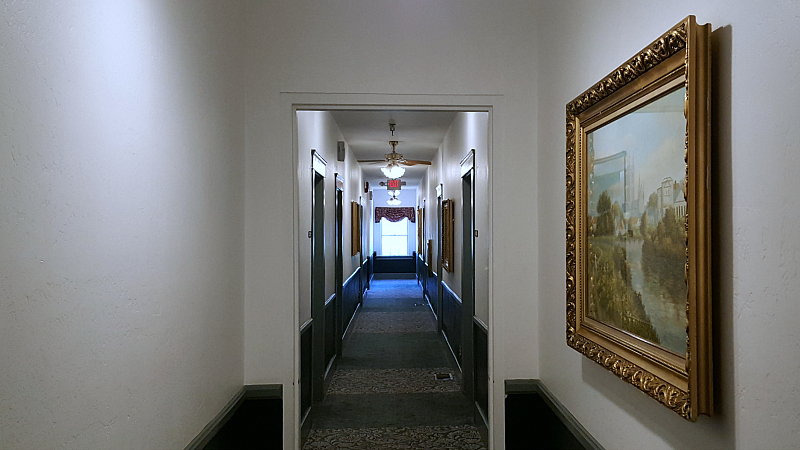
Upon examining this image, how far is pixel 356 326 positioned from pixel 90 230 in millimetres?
7497

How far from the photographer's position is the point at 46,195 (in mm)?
1110

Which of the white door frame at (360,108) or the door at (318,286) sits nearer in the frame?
the white door frame at (360,108)

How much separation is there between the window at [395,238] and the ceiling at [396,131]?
7.92m

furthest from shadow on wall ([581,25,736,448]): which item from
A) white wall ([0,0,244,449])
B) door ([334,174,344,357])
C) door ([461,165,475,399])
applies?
door ([334,174,344,357])

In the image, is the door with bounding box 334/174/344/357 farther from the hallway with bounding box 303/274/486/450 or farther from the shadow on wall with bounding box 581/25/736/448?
the shadow on wall with bounding box 581/25/736/448

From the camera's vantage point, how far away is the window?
59.1 ft

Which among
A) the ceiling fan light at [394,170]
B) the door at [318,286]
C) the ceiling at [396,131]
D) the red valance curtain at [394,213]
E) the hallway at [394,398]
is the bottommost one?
the hallway at [394,398]

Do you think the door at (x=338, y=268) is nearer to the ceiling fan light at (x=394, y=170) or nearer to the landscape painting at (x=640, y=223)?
the ceiling fan light at (x=394, y=170)

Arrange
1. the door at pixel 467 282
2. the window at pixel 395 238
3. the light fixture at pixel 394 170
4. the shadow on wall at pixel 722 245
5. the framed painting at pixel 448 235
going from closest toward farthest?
the shadow on wall at pixel 722 245
the door at pixel 467 282
the framed painting at pixel 448 235
the light fixture at pixel 394 170
the window at pixel 395 238

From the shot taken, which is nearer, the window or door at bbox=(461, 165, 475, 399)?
door at bbox=(461, 165, 475, 399)

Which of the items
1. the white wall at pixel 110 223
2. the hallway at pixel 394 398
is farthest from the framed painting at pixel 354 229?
the white wall at pixel 110 223

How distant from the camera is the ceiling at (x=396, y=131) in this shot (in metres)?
6.06

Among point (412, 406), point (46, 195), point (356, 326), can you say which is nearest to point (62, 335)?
point (46, 195)

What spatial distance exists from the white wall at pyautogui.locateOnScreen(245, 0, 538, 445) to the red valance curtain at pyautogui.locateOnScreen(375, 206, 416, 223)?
14.9 metres
